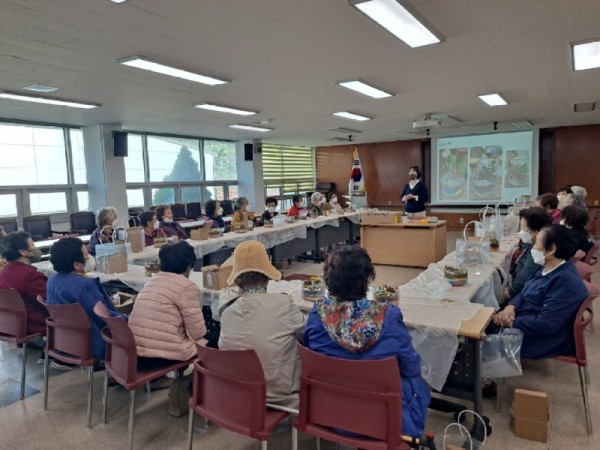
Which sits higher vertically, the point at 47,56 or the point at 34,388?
the point at 47,56

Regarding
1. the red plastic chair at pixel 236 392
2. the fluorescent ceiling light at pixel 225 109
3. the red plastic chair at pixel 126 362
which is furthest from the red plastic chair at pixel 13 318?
the fluorescent ceiling light at pixel 225 109

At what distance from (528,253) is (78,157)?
7.61m

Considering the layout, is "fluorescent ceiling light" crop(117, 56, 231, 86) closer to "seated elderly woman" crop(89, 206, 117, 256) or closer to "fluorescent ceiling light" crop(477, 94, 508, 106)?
"seated elderly woman" crop(89, 206, 117, 256)

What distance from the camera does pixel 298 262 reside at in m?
7.20

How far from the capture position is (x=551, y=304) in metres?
2.29

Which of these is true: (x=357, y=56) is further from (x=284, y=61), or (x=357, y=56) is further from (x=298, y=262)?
(x=298, y=262)

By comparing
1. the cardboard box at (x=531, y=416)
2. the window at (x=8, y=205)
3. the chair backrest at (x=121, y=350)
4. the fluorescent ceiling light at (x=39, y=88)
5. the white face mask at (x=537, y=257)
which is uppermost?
the fluorescent ceiling light at (x=39, y=88)

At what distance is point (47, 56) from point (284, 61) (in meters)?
2.00

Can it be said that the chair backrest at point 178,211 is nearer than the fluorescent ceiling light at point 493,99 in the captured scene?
No

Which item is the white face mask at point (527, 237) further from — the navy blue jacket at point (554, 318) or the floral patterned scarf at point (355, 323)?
the floral patterned scarf at point (355, 323)

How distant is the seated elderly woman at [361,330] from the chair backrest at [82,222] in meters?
6.25

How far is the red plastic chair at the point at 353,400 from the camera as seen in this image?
1.46m

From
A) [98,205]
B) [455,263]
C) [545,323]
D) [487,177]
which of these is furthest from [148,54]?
[487,177]

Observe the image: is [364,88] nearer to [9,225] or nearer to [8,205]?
[9,225]
